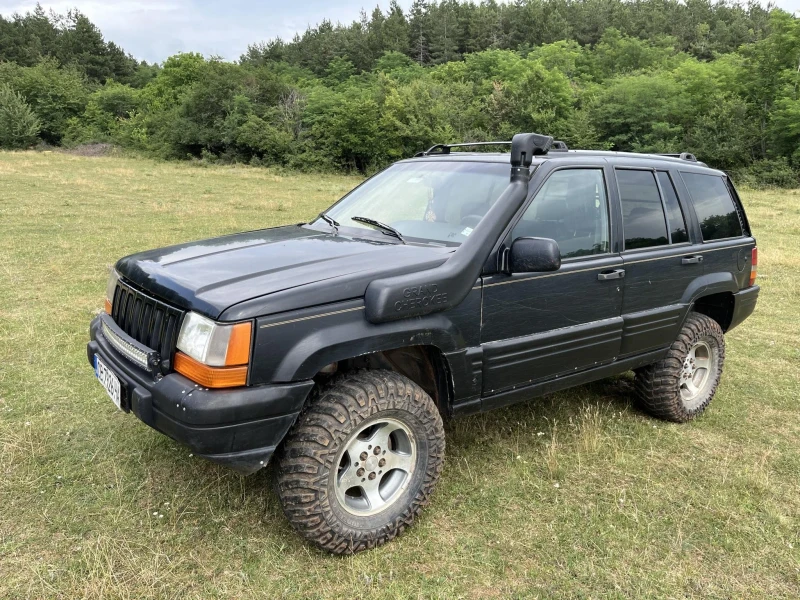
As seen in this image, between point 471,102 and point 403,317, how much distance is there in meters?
43.5

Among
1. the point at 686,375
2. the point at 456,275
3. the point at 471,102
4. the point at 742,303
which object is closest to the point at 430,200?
the point at 456,275

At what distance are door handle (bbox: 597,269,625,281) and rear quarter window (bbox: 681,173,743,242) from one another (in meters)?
1.07

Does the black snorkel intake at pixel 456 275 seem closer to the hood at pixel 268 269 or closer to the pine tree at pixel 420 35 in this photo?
the hood at pixel 268 269

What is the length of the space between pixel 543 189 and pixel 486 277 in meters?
0.73

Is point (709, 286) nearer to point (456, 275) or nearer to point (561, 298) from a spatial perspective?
point (561, 298)

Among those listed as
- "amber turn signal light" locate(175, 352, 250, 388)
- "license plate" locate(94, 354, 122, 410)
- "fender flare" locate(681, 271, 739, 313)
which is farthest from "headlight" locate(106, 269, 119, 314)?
"fender flare" locate(681, 271, 739, 313)

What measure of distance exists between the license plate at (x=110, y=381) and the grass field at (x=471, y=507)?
657 millimetres

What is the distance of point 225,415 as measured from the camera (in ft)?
7.61

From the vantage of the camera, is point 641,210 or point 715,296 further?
point 715,296

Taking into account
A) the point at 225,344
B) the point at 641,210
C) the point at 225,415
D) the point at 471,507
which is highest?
the point at 641,210

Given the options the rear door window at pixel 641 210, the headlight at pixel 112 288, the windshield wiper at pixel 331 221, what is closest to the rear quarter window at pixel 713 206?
the rear door window at pixel 641 210

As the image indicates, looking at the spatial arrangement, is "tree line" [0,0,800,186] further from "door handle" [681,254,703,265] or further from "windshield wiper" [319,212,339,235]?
"windshield wiper" [319,212,339,235]

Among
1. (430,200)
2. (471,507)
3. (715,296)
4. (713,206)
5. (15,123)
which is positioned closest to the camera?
(471,507)

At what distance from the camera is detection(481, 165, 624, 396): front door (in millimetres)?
3111
